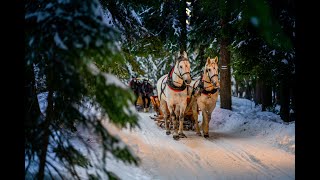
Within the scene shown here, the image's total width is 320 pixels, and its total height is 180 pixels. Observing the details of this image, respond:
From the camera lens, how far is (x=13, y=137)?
246cm

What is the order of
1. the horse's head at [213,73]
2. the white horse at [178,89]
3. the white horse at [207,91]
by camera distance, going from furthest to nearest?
the white horse at [207,91] < the horse's head at [213,73] < the white horse at [178,89]

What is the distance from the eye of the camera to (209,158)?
8148mm

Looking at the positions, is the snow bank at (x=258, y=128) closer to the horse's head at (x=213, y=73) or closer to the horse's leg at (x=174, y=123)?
the horse's head at (x=213, y=73)

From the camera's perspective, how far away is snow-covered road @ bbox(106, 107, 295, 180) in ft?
22.4

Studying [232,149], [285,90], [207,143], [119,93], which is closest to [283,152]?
[232,149]

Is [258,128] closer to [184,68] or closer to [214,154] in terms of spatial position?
[184,68]

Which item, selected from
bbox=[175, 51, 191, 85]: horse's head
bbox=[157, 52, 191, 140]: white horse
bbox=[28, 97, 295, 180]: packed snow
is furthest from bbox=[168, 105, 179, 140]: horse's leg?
bbox=[175, 51, 191, 85]: horse's head

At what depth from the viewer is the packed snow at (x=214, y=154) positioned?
6805mm

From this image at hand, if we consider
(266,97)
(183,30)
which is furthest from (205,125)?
(266,97)

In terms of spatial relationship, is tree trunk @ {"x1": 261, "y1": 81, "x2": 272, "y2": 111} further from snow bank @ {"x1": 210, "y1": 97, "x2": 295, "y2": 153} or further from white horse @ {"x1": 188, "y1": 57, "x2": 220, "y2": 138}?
white horse @ {"x1": 188, "y1": 57, "x2": 220, "y2": 138}

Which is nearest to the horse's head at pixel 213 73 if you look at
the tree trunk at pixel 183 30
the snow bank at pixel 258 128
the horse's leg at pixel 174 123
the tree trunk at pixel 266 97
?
the horse's leg at pixel 174 123

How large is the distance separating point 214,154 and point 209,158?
0.46 meters

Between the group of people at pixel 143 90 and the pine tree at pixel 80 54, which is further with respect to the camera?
the group of people at pixel 143 90

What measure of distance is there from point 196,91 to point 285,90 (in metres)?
3.79
